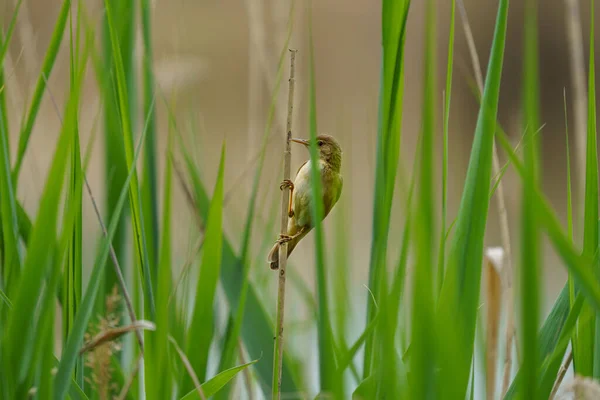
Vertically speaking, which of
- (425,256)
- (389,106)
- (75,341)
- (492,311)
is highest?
(389,106)

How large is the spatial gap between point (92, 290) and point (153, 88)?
42 centimetres

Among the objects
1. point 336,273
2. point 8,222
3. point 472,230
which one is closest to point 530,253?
point 472,230

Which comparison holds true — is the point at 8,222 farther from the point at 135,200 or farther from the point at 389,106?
the point at 389,106

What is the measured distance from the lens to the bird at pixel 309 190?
135cm

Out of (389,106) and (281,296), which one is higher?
(389,106)

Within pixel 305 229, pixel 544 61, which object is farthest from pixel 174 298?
pixel 544 61

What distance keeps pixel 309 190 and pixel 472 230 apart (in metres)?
0.57

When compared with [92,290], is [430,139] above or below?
above

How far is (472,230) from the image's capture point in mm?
793

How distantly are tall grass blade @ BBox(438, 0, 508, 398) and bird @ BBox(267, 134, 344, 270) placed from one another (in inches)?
20.2

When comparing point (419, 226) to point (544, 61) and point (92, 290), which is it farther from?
point (544, 61)

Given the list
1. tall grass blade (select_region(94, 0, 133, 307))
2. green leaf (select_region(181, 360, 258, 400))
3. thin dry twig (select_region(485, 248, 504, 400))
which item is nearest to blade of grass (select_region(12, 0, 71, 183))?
tall grass blade (select_region(94, 0, 133, 307))

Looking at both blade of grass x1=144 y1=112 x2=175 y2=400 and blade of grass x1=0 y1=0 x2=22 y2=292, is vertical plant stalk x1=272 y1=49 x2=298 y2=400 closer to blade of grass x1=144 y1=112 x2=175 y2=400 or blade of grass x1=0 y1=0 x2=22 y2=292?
blade of grass x1=144 y1=112 x2=175 y2=400

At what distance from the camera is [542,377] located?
80cm
